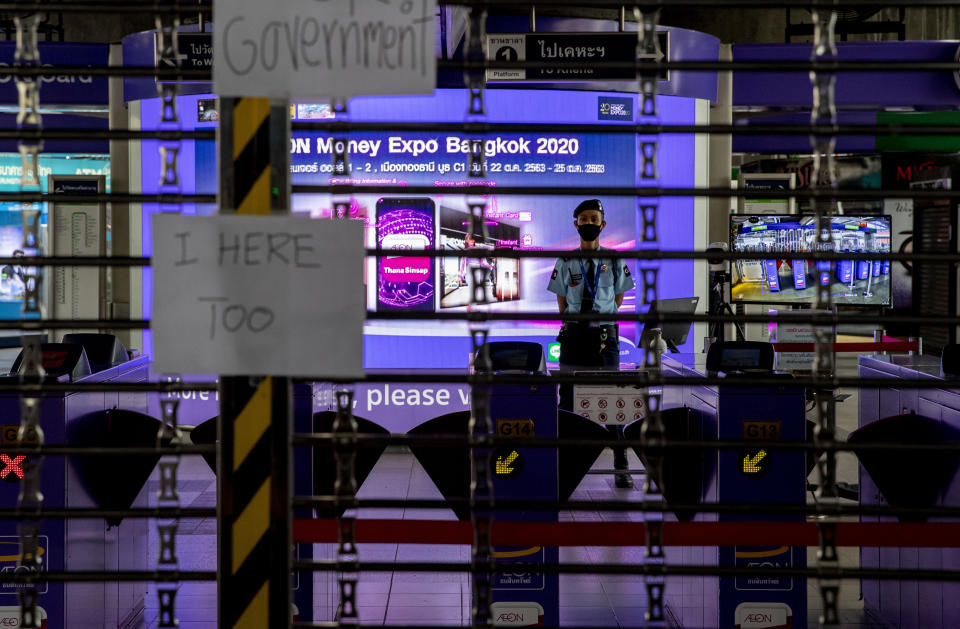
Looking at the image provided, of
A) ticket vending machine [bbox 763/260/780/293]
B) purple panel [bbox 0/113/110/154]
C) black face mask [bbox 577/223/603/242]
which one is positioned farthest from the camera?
purple panel [bbox 0/113/110/154]

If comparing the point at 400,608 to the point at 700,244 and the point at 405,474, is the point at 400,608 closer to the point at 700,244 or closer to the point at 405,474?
the point at 405,474

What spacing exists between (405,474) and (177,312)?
5300mm

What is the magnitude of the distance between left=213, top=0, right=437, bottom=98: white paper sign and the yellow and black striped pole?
4.5 inches

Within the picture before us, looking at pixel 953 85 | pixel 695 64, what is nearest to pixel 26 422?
pixel 695 64

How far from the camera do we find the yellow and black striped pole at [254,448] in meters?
1.90

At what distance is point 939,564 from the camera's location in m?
3.67

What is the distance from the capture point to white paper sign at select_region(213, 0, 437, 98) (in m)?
1.80

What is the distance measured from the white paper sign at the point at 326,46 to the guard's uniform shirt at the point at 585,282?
4.09 m

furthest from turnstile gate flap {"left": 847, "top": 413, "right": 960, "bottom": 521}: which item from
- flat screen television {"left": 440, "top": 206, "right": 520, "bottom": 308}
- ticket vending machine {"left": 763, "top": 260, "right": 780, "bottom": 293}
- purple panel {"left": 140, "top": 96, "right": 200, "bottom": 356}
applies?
purple panel {"left": 140, "top": 96, "right": 200, "bottom": 356}

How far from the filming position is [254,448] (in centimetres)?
192

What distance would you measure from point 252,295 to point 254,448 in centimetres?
32

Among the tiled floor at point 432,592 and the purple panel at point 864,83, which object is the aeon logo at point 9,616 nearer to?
the tiled floor at point 432,592

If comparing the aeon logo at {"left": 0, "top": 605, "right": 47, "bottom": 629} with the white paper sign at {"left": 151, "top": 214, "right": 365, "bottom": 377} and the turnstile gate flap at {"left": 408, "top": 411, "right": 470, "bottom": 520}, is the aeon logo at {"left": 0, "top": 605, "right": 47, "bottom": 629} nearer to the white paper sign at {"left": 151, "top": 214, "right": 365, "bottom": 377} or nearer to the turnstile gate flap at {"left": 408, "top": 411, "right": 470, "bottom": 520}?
the turnstile gate flap at {"left": 408, "top": 411, "right": 470, "bottom": 520}

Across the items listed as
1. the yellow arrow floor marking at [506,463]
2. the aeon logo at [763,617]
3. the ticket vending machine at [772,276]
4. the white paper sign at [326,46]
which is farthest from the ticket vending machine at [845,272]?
the white paper sign at [326,46]
